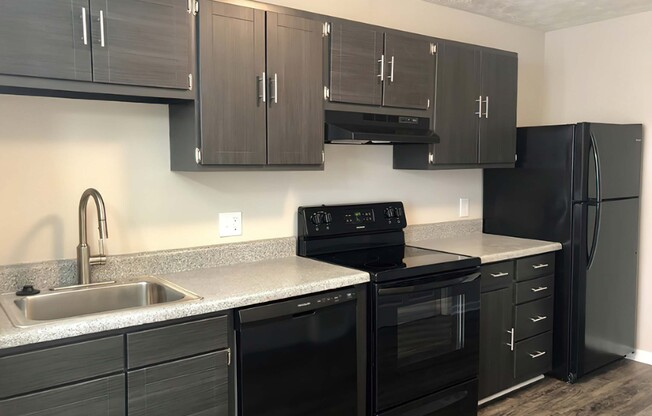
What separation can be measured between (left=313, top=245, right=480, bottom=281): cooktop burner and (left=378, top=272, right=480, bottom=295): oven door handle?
0.18ft

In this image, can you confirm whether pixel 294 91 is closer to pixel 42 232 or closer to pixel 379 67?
pixel 379 67

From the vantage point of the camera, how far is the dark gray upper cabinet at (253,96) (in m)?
2.24

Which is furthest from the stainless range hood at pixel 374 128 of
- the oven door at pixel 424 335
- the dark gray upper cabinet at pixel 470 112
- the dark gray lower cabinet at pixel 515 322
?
the dark gray lower cabinet at pixel 515 322

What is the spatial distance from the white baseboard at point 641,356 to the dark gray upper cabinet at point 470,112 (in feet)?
5.79

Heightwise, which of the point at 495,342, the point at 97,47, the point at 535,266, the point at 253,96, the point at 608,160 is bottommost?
the point at 495,342

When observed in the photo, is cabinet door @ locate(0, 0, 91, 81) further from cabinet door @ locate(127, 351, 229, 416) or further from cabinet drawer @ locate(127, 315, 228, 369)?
cabinet door @ locate(127, 351, 229, 416)

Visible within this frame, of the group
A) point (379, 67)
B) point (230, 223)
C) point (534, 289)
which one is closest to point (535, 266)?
point (534, 289)

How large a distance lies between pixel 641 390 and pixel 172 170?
10.4 feet

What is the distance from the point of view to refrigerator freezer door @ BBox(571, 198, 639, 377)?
3.42 metres

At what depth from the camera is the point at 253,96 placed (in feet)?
7.75

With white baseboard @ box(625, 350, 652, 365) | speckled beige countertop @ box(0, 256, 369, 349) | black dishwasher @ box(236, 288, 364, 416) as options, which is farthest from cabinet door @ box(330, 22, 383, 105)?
white baseboard @ box(625, 350, 652, 365)

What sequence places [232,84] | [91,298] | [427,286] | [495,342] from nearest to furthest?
[91,298]
[232,84]
[427,286]
[495,342]

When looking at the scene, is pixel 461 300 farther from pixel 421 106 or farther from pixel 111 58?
pixel 111 58

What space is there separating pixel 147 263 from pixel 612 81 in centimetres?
353
